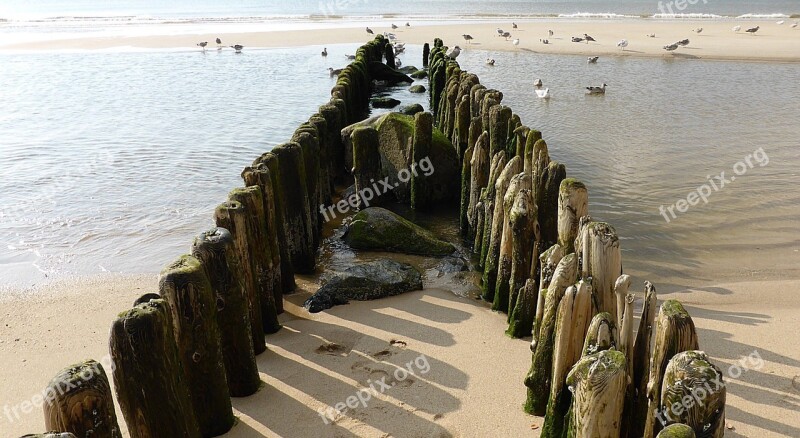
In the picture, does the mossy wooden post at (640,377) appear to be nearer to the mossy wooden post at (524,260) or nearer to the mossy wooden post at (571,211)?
the mossy wooden post at (571,211)

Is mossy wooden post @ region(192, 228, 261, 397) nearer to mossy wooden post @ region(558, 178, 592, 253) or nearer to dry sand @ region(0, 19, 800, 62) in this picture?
mossy wooden post @ region(558, 178, 592, 253)

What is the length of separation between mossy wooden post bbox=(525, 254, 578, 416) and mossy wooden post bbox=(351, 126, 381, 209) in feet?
18.6

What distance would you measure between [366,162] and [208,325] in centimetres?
601

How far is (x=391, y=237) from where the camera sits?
9.18 m

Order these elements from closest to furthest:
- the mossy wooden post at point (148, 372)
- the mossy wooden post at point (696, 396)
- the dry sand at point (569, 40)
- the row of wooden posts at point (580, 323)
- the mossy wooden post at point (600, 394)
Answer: the mossy wooden post at point (696, 396) → the row of wooden posts at point (580, 323) → the mossy wooden post at point (600, 394) → the mossy wooden post at point (148, 372) → the dry sand at point (569, 40)

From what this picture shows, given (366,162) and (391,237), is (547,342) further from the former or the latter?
(366,162)

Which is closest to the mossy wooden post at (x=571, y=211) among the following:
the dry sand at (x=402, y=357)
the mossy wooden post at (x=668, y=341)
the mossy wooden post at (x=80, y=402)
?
the dry sand at (x=402, y=357)

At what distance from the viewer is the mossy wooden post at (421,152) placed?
1024cm

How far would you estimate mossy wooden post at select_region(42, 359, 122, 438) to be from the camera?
329cm

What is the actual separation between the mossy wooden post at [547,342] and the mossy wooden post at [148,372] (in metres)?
2.47

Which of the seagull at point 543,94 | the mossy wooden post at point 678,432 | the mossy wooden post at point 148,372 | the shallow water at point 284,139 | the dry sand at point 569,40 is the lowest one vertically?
the shallow water at point 284,139

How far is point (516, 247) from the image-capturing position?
21.4 feet

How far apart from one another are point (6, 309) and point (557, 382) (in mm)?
6289

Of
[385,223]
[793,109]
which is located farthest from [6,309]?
[793,109]
